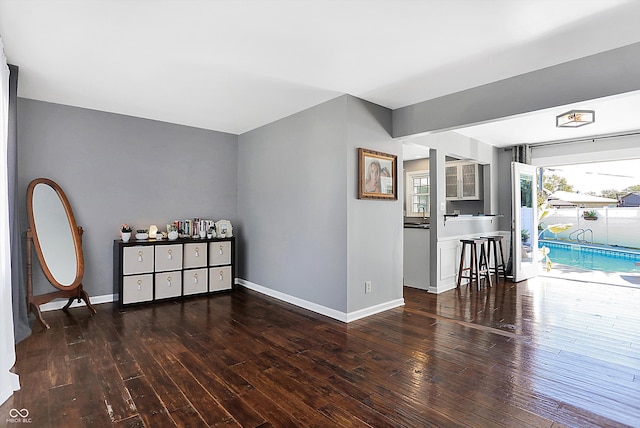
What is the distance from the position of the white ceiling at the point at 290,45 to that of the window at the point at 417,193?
3865 mm

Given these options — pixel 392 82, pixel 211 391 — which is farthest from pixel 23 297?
pixel 392 82

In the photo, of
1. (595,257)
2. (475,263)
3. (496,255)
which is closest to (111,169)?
(475,263)

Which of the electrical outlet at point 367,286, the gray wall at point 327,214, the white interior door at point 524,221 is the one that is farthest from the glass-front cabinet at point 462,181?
the electrical outlet at point 367,286

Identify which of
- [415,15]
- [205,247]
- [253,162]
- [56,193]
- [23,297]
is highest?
[415,15]

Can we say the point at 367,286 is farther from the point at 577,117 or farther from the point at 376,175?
the point at 577,117

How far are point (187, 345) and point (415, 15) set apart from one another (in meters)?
3.24

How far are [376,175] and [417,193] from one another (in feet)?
13.1

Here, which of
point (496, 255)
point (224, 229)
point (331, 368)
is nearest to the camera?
point (331, 368)

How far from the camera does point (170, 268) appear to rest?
4672 millimetres

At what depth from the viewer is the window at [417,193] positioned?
299 inches

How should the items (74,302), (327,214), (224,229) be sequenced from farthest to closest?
(224,229) < (74,302) < (327,214)

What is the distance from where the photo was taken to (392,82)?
3463 millimetres

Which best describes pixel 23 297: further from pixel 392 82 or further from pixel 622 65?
pixel 622 65

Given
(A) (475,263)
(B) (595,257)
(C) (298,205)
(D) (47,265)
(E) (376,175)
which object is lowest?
(B) (595,257)
